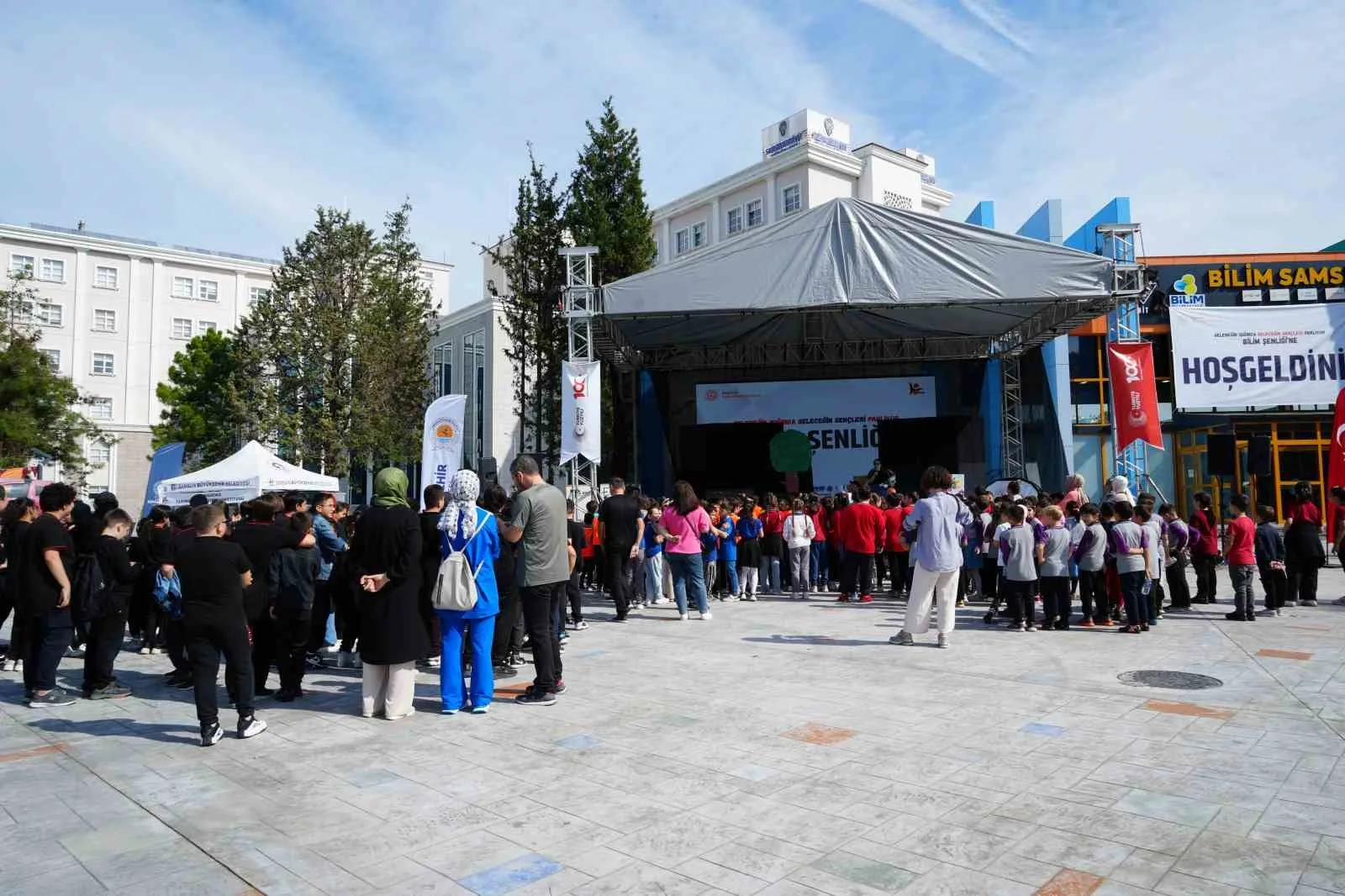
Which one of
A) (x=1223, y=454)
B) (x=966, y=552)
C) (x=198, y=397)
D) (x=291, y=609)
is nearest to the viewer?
(x=291, y=609)

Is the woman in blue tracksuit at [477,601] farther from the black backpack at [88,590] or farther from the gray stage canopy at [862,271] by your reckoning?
the gray stage canopy at [862,271]

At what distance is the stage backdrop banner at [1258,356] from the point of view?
22.1 meters

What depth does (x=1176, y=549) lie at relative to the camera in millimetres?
10750

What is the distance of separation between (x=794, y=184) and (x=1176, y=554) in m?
35.5

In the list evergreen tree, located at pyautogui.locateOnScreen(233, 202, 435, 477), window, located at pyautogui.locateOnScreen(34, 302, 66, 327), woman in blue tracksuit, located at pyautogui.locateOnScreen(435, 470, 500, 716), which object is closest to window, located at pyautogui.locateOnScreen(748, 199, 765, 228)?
evergreen tree, located at pyautogui.locateOnScreen(233, 202, 435, 477)

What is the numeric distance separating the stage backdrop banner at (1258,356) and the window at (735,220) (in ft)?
86.6

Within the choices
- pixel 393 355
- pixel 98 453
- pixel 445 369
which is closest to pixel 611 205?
pixel 393 355

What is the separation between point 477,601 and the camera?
573 cm

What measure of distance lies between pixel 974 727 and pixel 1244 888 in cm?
222

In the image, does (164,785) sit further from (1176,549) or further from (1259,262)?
(1259,262)

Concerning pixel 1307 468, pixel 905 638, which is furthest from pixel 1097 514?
pixel 1307 468

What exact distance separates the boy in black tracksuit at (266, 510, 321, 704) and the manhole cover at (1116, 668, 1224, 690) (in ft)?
20.8

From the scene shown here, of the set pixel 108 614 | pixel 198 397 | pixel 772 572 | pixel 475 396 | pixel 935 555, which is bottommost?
pixel 772 572

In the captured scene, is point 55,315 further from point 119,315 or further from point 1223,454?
point 1223,454
